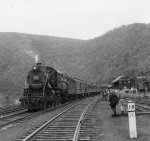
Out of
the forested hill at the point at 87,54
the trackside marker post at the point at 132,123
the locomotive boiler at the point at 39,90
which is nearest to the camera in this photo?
the trackside marker post at the point at 132,123

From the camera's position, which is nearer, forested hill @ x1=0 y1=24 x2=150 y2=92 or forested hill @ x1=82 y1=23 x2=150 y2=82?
forested hill @ x1=0 y1=24 x2=150 y2=92

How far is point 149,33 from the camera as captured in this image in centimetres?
11894

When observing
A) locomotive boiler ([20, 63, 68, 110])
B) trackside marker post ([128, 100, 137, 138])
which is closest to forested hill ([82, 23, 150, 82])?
locomotive boiler ([20, 63, 68, 110])

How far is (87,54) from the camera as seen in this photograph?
128 metres

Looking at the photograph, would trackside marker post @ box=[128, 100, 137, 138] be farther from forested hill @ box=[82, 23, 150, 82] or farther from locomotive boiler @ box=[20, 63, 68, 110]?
forested hill @ box=[82, 23, 150, 82]

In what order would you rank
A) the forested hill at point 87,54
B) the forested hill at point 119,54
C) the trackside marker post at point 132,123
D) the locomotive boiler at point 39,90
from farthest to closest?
the forested hill at point 119,54
the forested hill at point 87,54
the locomotive boiler at point 39,90
the trackside marker post at point 132,123

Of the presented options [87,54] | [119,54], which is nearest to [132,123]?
[119,54]

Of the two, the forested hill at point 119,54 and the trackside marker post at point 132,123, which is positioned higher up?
the forested hill at point 119,54

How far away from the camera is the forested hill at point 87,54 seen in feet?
307

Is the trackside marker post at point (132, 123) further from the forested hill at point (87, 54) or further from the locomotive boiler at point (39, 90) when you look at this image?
the forested hill at point (87, 54)

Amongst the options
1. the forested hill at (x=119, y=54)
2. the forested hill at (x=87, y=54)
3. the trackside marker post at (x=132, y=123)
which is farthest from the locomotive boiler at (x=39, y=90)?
the forested hill at (x=119, y=54)

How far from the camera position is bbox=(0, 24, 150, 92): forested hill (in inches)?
3687

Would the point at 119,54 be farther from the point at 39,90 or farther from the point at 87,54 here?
the point at 39,90

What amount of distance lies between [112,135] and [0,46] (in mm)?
102650
